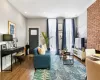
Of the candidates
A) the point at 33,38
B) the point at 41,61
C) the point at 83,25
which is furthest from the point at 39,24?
the point at 41,61

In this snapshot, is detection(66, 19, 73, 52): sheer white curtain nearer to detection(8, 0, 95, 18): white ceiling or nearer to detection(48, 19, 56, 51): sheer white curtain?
detection(48, 19, 56, 51): sheer white curtain

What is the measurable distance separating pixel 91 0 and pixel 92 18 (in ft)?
2.84

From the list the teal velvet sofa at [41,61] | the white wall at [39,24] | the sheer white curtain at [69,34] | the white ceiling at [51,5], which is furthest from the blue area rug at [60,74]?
the white wall at [39,24]

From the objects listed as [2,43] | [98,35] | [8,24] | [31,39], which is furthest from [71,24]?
[2,43]

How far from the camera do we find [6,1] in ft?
18.3

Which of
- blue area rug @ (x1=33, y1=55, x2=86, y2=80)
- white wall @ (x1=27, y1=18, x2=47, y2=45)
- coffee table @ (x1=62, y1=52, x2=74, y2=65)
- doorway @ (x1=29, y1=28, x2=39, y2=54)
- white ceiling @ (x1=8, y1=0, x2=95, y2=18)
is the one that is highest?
white ceiling @ (x1=8, y1=0, x2=95, y2=18)

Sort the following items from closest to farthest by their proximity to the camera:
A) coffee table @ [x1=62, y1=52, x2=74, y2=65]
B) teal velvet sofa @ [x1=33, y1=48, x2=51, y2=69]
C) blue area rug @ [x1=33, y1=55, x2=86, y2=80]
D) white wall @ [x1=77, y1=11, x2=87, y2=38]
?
blue area rug @ [x1=33, y1=55, x2=86, y2=80]
teal velvet sofa @ [x1=33, y1=48, x2=51, y2=69]
coffee table @ [x1=62, y1=52, x2=74, y2=65]
white wall @ [x1=77, y1=11, x2=87, y2=38]

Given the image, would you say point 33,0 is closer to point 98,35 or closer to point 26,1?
point 26,1

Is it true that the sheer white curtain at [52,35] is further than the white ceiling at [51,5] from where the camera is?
Yes

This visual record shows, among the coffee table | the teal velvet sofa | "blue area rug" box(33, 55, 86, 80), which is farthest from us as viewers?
the coffee table

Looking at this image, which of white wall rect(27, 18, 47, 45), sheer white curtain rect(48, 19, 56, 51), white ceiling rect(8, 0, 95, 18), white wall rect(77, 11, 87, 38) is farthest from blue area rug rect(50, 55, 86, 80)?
white wall rect(27, 18, 47, 45)

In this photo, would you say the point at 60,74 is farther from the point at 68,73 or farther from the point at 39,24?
the point at 39,24

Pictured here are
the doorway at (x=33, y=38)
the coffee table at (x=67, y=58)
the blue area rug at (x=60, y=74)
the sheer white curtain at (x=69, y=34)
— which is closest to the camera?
the blue area rug at (x=60, y=74)

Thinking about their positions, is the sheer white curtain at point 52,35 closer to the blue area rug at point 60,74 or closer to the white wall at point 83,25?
the white wall at point 83,25
